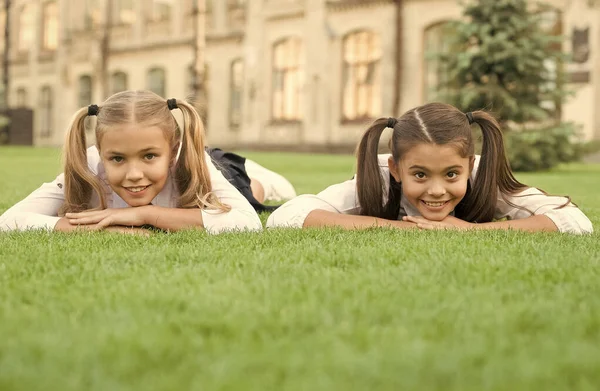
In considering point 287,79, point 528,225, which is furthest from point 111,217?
point 287,79

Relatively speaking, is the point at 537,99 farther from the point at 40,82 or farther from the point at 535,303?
the point at 40,82

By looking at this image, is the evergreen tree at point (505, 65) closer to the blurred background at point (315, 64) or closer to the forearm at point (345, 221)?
the blurred background at point (315, 64)

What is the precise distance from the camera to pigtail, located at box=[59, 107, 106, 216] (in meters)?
3.59

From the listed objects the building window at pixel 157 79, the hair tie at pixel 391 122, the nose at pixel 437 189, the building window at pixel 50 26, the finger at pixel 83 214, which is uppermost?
the building window at pixel 50 26

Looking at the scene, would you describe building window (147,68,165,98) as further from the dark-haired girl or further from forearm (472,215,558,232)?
forearm (472,215,558,232)

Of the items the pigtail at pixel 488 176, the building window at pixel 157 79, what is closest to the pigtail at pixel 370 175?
the pigtail at pixel 488 176

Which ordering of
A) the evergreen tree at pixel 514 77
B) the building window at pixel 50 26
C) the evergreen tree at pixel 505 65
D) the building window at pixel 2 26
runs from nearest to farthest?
1. the evergreen tree at pixel 514 77
2. the evergreen tree at pixel 505 65
3. the building window at pixel 50 26
4. the building window at pixel 2 26

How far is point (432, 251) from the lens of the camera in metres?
2.66

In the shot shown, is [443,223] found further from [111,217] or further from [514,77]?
[514,77]

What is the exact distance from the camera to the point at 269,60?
77.7 feet

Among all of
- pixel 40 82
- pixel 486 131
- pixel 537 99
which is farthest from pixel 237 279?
pixel 40 82

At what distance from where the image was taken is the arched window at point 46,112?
31.9 metres

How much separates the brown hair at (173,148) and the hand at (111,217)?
18 cm

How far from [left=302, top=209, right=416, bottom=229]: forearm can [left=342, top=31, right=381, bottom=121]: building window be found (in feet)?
58.0
